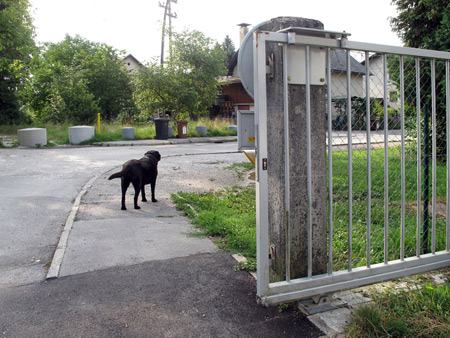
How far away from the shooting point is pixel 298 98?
3332mm

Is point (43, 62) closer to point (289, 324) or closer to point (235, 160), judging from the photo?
point (235, 160)

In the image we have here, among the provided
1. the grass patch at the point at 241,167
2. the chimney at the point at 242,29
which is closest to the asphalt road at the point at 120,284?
the grass patch at the point at 241,167

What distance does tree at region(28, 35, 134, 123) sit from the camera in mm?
24781

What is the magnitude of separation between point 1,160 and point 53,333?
12.2m

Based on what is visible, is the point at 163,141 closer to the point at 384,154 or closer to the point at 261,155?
the point at 384,154

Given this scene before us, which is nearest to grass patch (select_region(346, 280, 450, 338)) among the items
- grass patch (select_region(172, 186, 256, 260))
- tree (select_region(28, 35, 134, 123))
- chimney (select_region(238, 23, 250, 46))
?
grass patch (select_region(172, 186, 256, 260))

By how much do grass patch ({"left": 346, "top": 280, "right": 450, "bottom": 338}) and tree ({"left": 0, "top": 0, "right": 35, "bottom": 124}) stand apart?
80.7 feet

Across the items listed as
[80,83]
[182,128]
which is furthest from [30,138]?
[182,128]

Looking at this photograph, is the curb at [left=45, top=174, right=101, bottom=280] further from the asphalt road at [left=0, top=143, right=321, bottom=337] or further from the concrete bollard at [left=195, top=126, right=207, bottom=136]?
the concrete bollard at [left=195, top=126, right=207, bottom=136]

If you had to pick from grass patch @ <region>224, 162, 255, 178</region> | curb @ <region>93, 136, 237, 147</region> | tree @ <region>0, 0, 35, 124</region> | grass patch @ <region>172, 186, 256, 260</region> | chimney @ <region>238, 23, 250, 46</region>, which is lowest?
grass patch @ <region>172, 186, 256, 260</region>

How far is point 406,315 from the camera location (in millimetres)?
3051

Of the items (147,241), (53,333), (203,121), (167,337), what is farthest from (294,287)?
(203,121)

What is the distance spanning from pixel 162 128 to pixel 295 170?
784 inches

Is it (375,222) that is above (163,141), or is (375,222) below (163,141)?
below
